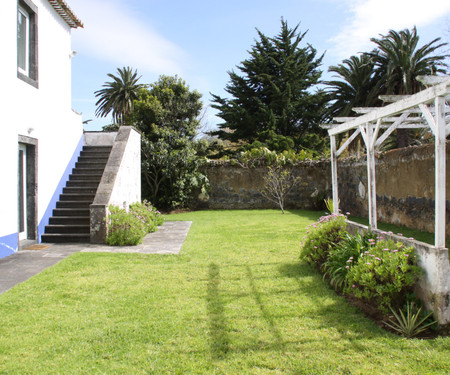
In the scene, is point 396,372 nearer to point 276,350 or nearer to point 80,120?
point 276,350

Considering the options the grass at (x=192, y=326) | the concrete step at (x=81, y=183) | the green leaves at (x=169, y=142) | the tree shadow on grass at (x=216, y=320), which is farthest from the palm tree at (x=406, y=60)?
the tree shadow on grass at (x=216, y=320)

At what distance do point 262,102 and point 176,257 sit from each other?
21022mm

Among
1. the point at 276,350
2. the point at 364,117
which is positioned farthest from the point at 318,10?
the point at 276,350

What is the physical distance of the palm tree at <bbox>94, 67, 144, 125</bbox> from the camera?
1084 inches

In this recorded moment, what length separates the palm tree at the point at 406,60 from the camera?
14648 millimetres

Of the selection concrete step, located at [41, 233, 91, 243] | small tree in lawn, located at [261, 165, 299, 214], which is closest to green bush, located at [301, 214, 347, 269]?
concrete step, located at [41, 233, 91, 243]

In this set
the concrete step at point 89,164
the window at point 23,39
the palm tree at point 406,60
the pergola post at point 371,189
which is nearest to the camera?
the pergola post at point 371,189

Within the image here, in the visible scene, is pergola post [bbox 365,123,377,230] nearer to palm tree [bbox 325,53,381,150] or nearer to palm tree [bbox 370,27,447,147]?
palm tree [bbox 370,27,447,147]

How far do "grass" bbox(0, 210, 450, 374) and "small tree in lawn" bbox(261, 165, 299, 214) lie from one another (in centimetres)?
889

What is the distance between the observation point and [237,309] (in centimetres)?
362

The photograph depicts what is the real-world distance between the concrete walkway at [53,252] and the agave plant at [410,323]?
391 centimetres

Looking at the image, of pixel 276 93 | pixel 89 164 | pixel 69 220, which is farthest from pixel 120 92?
pixel 69 220

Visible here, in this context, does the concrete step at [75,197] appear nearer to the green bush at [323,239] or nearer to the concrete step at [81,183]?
the concrete step at [81,183]

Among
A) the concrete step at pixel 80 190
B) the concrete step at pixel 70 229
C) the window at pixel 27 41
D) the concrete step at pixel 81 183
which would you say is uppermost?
the window at pixel 27 41
